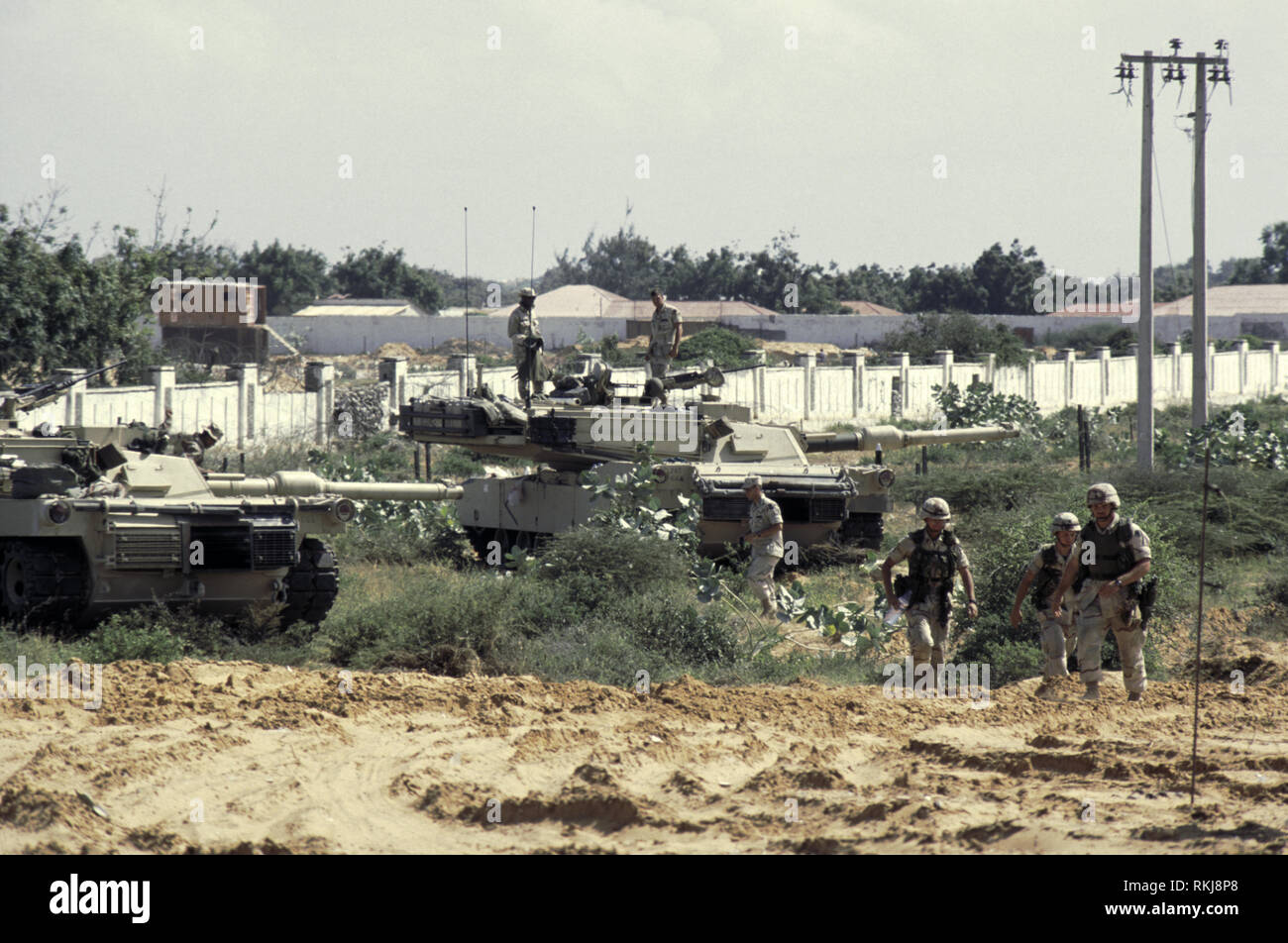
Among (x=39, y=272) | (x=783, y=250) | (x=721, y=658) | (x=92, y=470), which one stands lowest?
(x=721, y=658)

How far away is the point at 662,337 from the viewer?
1719 centimetres

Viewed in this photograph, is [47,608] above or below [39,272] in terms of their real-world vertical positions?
below

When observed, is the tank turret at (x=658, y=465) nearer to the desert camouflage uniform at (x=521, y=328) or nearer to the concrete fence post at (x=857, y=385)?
the desert camouflage uniform at (x=521, y=328)

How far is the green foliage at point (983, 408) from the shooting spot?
3030 cm

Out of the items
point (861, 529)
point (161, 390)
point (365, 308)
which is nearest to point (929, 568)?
point (861, 529)

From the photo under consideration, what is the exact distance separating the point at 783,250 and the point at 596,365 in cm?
5299

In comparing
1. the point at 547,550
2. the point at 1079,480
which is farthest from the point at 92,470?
the point at 1079,480

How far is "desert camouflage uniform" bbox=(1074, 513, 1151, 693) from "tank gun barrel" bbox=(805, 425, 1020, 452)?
8.02 m

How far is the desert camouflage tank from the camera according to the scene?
1091 cm

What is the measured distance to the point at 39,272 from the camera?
24547mm

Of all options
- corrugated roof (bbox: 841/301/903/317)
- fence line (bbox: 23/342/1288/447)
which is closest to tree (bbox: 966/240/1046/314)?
corrugated roof (bbox: 841/301/903/317)

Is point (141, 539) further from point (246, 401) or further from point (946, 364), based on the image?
point (946, 364)

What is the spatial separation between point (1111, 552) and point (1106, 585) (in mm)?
200
